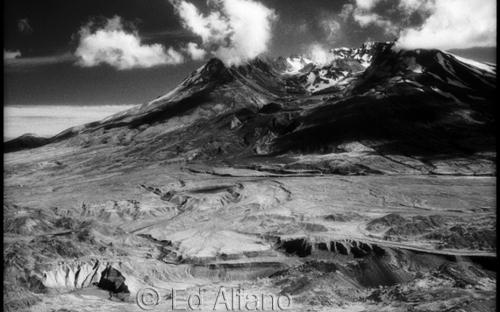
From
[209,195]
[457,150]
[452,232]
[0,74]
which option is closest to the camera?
[0,74]

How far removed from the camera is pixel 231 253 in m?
81.6

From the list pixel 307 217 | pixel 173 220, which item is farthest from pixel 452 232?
pixel 173 220

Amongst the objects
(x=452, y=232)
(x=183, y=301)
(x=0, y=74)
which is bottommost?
(x=183, y=301)

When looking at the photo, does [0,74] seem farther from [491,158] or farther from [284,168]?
[491,158]

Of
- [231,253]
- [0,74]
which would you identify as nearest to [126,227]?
[231,253]

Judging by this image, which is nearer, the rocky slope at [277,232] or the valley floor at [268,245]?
the valley floor at [268,245]

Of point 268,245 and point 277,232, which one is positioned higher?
point 277,232

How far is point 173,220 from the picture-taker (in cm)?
11562

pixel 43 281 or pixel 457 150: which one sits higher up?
pixel 457 150

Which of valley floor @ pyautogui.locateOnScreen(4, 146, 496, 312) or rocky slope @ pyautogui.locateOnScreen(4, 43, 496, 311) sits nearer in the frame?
valley floor @ pyautogui.locateOnScreen(4, 146, 496, 312)

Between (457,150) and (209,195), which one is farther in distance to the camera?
(457,150)

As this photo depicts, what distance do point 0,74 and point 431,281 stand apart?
60598 millimetres

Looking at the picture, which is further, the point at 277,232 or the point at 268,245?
the point at 277,232

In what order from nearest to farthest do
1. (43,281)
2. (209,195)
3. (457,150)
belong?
(43,281)
(209,195)
(457,150)
